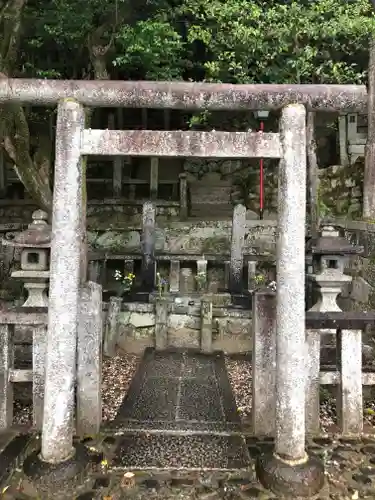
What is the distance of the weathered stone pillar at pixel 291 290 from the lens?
11.4 ft

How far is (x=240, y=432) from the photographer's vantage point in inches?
169

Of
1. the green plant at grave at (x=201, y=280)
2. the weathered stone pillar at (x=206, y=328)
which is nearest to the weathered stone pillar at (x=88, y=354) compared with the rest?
the weathered stone pillar at (x=206, y=328)

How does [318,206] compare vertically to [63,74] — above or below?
below

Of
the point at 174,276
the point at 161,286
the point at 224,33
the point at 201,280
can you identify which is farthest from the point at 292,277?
the point at 224,33

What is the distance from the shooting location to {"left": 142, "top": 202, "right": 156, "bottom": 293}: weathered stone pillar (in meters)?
8.82

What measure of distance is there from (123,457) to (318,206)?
870cm

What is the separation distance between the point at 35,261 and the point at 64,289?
1.73 m

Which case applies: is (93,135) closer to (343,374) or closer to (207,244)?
(343,374)

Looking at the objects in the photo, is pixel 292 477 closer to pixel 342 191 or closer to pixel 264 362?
pixel 264 362

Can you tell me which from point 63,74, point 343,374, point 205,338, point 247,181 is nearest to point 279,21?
point 247,181

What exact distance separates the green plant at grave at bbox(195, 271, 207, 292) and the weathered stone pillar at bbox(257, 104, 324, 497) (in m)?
5.09

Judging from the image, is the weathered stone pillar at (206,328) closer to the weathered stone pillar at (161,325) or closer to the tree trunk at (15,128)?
the weathered stone pillar at (161,325)

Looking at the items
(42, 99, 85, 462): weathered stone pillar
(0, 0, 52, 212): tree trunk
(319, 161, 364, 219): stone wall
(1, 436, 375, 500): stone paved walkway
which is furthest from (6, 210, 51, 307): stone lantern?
(319, 161, 364, 219): stone wall

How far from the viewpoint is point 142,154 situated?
354cm
